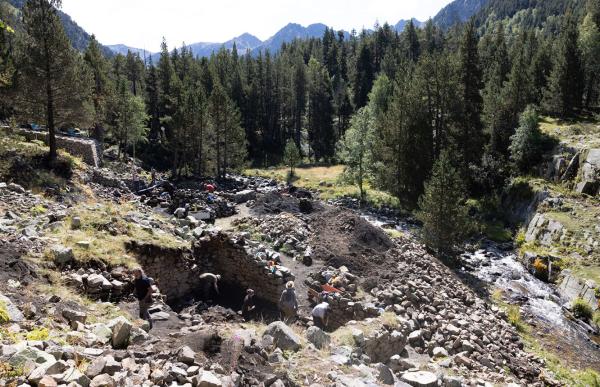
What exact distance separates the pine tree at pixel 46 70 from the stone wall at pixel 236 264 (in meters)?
13.8

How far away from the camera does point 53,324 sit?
8414 mm

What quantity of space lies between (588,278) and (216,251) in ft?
71.6

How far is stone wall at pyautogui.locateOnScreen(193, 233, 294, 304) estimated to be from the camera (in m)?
18.2

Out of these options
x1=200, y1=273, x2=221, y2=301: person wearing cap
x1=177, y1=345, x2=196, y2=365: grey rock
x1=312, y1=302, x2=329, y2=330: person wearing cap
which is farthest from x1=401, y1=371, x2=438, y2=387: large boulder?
x1=200, y1=273, x2=221, y2=301: person wearing cap

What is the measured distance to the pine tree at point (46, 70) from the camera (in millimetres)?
25453

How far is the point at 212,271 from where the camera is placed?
18641 millimetres

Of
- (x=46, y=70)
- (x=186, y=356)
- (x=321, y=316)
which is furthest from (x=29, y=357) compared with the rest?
(x=46, y=70)

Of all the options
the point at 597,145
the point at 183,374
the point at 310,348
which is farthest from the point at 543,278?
the point at 183,374

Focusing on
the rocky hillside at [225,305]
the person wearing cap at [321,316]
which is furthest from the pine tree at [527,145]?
the person wearing cap at [321,316]

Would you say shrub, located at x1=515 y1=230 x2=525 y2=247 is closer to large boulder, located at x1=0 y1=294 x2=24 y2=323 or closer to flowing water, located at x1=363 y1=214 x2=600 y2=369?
flowing water, located at x1=363 y1=214 x2=600 y2=369

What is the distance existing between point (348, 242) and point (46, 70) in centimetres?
2177

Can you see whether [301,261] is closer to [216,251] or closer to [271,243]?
[271,243]

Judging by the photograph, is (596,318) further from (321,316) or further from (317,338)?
(317,338)

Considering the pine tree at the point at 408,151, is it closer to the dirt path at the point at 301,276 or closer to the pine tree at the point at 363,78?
the dirt path at the point at 301,276
